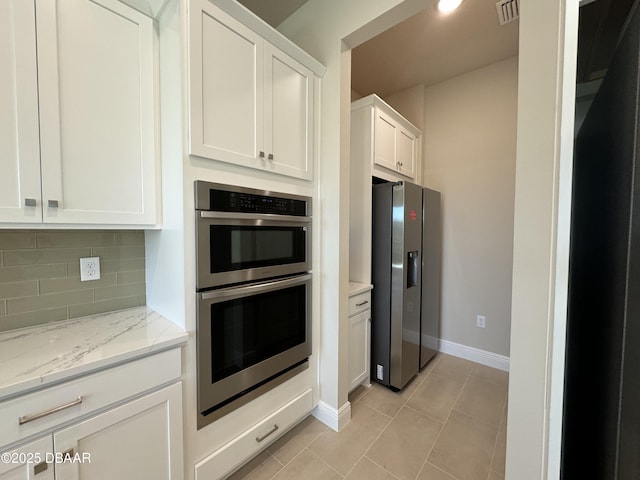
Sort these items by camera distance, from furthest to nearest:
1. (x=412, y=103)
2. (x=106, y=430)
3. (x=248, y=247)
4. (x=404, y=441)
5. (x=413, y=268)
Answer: (x=412, y=103) < (x=413, y=268) < (x=404, y=441) < (x=248, y=247) < (x=106, y=430)

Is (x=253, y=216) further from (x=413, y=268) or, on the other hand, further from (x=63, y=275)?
(x=413, y=268)

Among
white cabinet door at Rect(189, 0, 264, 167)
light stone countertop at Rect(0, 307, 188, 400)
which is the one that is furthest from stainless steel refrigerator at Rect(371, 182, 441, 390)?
light stone countertop at Rect(0, 307, 188, 400)

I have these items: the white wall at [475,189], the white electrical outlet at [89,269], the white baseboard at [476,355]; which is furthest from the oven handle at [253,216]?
the white baseboard at [476,355]

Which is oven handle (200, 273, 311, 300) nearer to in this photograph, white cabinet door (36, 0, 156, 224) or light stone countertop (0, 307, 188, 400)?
light stone countertop (0, 307, 188, 400)

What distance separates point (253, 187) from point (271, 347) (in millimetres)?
910

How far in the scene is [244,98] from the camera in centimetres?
135

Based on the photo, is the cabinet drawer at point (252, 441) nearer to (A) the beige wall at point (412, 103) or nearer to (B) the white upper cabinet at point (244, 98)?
(B) the white upper cabinet at point (244, 98)

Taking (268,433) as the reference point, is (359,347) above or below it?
above

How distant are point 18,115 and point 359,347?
2245mm

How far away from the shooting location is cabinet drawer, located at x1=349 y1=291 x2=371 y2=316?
195 cm

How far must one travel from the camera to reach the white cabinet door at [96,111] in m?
1.04

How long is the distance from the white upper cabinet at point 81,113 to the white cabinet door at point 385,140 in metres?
1.63

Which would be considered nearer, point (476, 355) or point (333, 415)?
point (333, 415)

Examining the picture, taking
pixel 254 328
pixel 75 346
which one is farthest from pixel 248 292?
pixel 75 346
